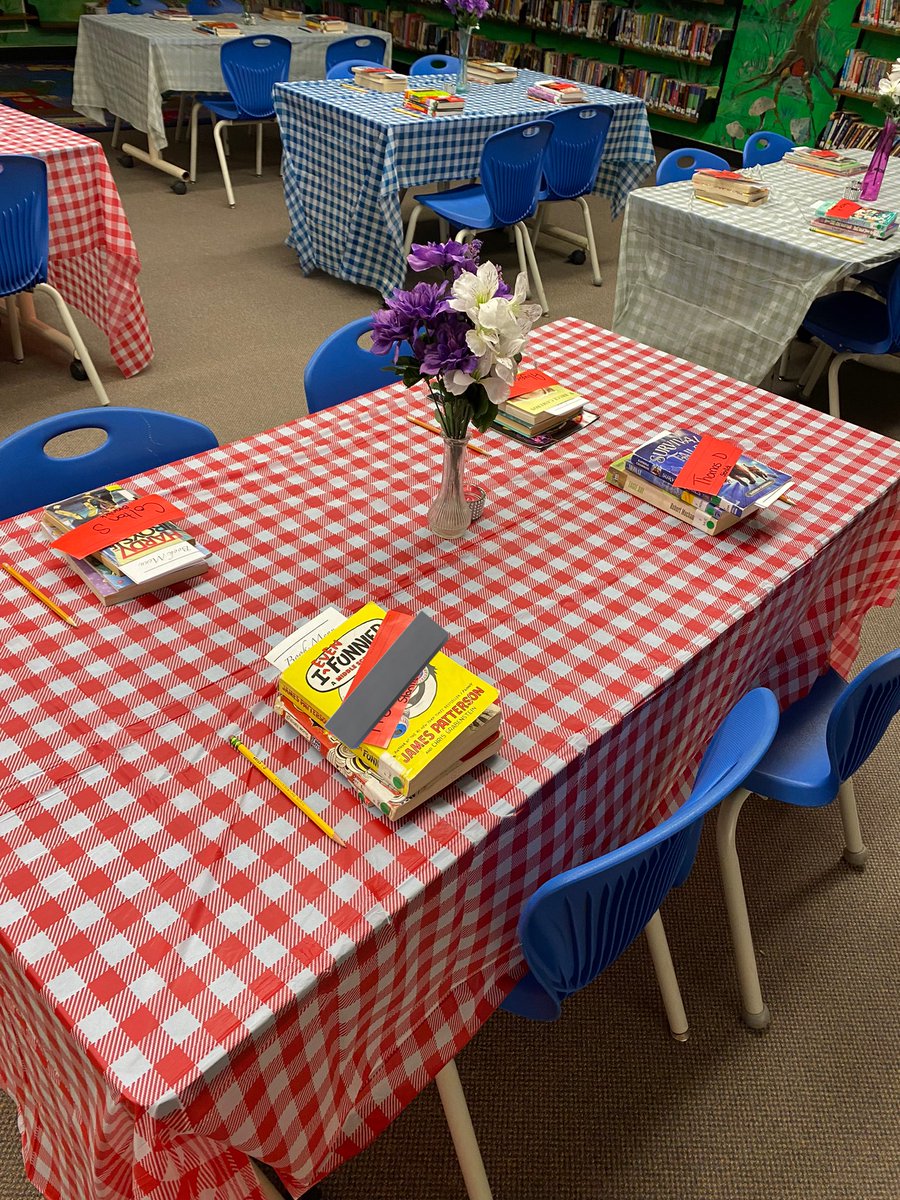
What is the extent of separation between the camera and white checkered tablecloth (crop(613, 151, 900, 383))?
3.03m

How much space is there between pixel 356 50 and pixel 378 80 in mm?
A: 1516

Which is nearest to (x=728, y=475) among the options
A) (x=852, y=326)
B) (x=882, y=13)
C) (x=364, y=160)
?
(x=852, y=326)

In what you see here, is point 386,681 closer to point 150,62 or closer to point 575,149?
point 575,149

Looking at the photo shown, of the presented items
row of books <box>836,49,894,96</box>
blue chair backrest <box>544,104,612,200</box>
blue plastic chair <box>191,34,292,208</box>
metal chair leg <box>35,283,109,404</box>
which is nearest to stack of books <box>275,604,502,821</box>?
metal chair leg <box>35,283,109,404</box>

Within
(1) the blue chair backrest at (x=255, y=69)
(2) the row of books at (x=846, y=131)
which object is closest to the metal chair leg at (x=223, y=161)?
(1) the blue chair backrest at (x=255, y=69)

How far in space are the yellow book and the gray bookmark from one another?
0.8 inches

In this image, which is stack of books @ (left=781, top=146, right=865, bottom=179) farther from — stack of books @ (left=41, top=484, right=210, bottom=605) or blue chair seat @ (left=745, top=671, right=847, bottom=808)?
stack of books @ (left=41, top=484, right=210, bottom=605)

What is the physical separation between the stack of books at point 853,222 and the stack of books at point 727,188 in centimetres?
22

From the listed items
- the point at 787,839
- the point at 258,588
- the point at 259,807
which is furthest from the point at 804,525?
the point at 259,807

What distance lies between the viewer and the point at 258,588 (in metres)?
1.44

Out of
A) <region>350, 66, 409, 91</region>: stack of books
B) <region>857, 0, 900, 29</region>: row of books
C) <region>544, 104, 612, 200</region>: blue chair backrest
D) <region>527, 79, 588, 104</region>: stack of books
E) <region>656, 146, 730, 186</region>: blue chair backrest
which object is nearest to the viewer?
<region>656, 146, 730, 186</region>: blue chair backrest

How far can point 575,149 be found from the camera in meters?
4.26

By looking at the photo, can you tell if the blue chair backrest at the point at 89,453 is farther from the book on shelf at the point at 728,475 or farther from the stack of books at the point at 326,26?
the stack of books at the point at 326,26

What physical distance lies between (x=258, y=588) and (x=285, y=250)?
3.83m
